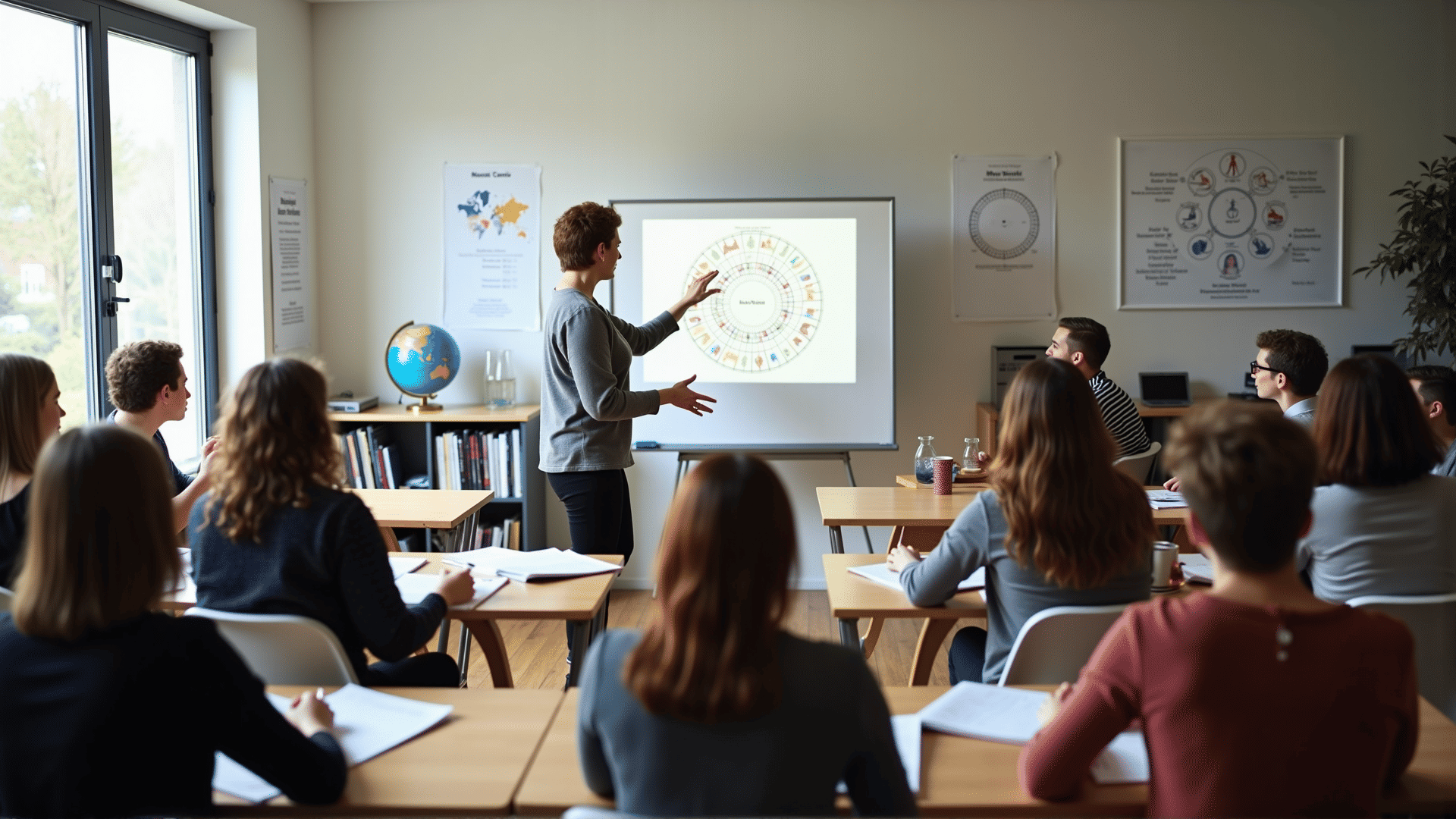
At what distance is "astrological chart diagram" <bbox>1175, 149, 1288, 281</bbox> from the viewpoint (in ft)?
16.5

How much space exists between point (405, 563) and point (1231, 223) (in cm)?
390

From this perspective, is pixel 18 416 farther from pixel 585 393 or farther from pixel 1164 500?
pixel 1164 500

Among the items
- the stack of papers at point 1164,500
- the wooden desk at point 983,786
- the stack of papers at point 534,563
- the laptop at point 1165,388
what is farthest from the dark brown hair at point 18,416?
the laptop at point 1165,388

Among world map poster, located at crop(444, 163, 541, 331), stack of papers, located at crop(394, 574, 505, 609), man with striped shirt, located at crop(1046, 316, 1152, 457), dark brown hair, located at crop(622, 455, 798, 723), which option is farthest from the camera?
world map poster, located at crop(444, 163, 541, 331)

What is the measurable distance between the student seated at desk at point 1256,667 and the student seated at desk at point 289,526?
1.22 m

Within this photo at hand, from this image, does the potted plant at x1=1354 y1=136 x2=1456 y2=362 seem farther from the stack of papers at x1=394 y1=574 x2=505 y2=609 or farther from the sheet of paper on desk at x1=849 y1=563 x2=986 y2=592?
the stack of papers at x1=394 y1=574 x2=505 y2=609

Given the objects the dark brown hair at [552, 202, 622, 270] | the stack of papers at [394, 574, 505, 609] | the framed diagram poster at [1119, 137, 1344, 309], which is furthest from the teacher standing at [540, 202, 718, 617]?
the framed diagram poster at [1119, 137, 1344, 309]

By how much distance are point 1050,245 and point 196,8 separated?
3542 mm

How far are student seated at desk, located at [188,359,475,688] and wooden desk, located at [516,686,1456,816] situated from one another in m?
0.47

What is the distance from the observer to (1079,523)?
6.96 ft

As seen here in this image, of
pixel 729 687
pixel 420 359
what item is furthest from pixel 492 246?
pixel 729 687

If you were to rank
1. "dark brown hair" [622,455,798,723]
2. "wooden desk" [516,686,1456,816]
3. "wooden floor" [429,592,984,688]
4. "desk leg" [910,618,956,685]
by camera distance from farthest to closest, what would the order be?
→ "wooden floor" [429,592,984,688] → "desk leg" [910,618,956,685] → "wooden desk" [516,686,1456,816] → "dark brown hair" [622,455,798,723]

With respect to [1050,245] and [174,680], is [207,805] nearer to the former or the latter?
[174,680]

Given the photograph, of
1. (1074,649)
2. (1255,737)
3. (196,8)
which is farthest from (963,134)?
(1255,737)
